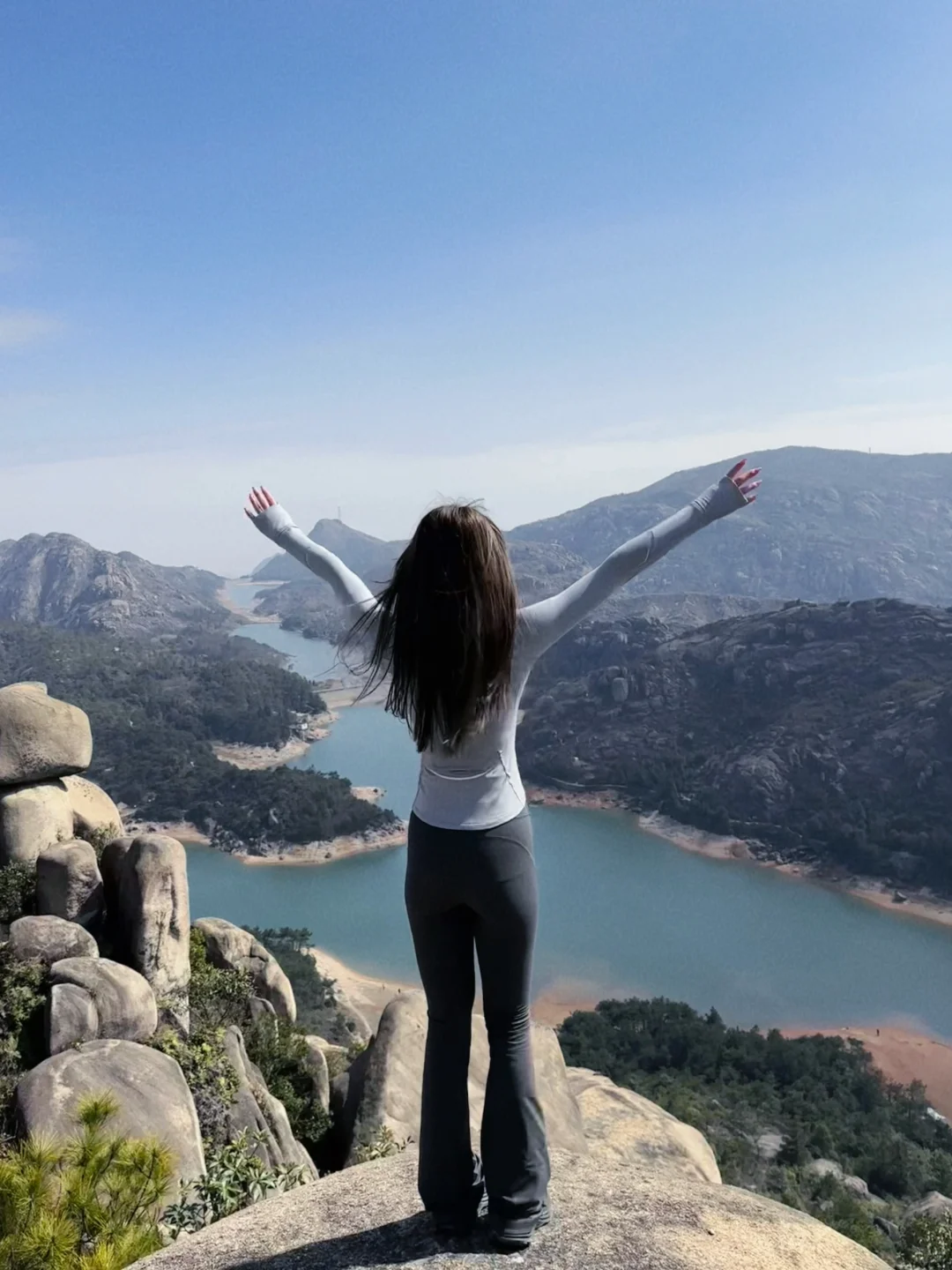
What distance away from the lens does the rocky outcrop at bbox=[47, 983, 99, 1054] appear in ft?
18.2

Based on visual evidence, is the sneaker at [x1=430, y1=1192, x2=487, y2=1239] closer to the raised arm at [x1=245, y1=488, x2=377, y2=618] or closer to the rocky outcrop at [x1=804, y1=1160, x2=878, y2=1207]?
the raised arm at [x1=245, y1=488, x2=377, y2=618]

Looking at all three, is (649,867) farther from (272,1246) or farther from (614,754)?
(272,1246)

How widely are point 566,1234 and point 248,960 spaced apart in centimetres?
678

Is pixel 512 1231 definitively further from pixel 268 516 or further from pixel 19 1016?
pixel 19 1016

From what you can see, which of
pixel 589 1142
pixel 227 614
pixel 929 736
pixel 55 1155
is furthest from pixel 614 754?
pixel 227 614

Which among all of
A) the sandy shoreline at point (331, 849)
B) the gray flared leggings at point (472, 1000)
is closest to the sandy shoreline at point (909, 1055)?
the sandy shoreline at point (331, 849)

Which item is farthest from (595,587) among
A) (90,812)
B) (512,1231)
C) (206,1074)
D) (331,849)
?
(331,849)

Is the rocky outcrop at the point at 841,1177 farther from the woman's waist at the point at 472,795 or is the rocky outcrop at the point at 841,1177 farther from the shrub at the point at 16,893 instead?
the woman's waist at the point at 472,795

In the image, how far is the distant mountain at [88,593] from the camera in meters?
96.3

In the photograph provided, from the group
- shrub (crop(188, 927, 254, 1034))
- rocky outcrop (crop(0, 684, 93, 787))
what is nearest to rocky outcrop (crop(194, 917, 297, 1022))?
shrub (crop(188, 927, 254, 1034))

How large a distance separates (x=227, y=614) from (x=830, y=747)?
9083 centimetres

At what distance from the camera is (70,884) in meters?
6.63

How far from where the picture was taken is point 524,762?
51.0 meters

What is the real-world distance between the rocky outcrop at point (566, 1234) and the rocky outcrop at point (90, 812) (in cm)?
531
